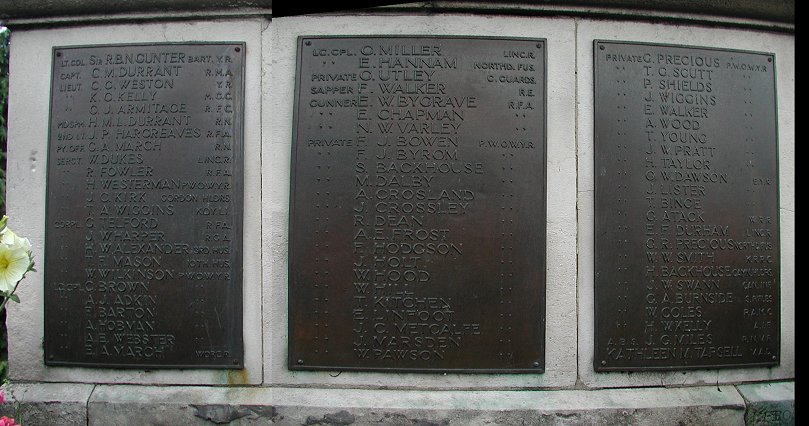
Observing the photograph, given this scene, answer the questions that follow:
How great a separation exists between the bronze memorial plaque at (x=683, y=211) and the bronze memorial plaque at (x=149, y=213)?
2.62m

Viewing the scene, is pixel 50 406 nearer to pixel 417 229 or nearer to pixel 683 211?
pixel 417 229

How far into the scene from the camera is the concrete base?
3.48m

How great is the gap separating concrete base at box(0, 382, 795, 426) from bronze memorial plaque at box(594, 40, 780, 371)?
25 cm

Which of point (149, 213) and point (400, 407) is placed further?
point (149, 213)

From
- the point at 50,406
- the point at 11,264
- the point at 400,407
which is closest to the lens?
the point at 11,264

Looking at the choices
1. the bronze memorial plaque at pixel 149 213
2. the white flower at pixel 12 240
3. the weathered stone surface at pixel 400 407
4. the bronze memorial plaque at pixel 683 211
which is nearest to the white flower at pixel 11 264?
the white flower at pixel 12 240

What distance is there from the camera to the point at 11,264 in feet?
6.40

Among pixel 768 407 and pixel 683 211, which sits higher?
pixel 683 211

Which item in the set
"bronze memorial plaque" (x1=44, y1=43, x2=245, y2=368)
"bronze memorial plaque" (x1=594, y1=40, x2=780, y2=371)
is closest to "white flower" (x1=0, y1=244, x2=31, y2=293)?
"bronze memorial plaque" (x1=44, y1=43, x2=245, y2=368)

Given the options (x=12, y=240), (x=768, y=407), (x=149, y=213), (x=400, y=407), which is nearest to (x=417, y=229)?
(x=400, y=407)

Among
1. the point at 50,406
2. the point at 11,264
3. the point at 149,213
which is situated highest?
the point at 149,213

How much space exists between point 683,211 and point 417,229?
190 cm
